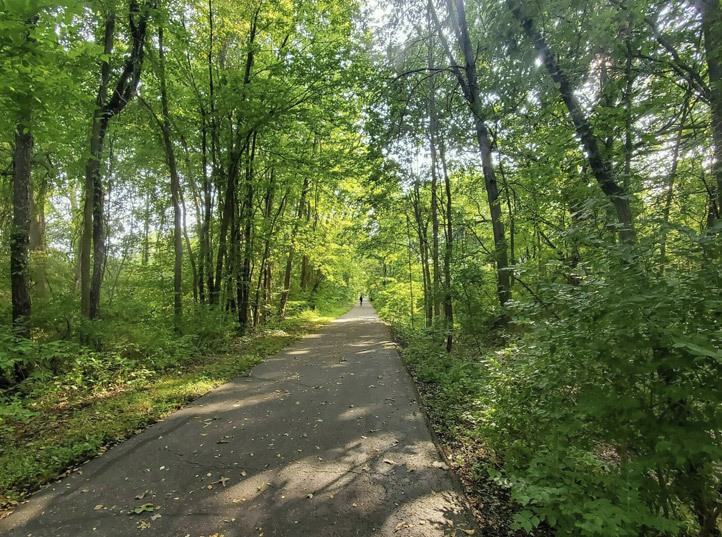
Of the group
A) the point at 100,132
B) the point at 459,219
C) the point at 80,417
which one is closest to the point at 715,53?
the point at 459,219

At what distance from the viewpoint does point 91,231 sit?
712cm

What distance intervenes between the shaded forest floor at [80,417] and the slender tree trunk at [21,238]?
137 cm

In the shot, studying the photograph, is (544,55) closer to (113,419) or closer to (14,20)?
(14,20)

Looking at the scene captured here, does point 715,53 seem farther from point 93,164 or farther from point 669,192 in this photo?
point 93,164

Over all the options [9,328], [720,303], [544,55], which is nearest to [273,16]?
[544,55]

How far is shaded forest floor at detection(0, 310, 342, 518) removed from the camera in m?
3.46

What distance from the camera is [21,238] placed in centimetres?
583

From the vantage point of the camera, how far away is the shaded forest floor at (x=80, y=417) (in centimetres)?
346

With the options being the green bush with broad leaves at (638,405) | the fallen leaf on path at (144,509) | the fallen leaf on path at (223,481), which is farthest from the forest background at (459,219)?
the fallen leaf on path at (223,481)

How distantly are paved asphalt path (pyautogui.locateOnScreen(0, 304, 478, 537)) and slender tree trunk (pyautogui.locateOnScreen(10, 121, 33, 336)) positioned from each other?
3.43 meters

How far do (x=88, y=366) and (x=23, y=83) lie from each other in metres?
4.41

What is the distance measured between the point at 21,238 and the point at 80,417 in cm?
330

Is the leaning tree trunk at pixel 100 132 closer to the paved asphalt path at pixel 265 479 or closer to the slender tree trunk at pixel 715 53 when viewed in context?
the paved asphalt path at pixel 265 479

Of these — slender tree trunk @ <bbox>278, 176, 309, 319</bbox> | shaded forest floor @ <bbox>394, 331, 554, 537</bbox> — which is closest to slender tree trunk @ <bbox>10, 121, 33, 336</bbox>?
shaded forest floor @ <bbox>394, 331, 554, 537</bbox>
